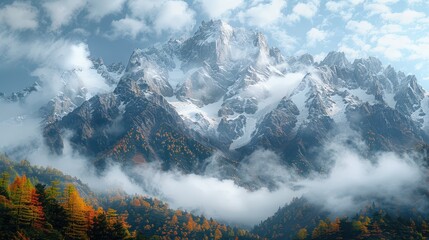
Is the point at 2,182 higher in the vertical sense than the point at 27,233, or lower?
higher

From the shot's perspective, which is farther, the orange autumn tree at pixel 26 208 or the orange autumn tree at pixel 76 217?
the orange autumn tree at pixel 76 217

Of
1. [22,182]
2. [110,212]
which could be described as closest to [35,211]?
[22,182]

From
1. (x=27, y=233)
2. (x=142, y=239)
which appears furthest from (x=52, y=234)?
(x=142, y=239)

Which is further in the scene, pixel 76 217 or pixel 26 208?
pixel 76 217

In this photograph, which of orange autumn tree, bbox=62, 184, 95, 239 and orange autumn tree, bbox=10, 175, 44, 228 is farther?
orange autumn tree, bbox=62, 184, 95, 239

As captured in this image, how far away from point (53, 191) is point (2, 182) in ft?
47.8

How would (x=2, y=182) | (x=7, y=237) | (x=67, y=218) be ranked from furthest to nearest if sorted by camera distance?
(x=2, y=182) → (x=67, y=218) → (x=7, y=237)

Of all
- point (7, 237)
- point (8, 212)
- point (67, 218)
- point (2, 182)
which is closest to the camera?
point (7, 237)

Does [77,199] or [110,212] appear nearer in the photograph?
[77,199]

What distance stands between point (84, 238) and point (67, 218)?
7.36m

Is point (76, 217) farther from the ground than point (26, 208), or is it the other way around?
point (76, 217)

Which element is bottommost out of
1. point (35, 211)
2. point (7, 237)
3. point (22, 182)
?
point (7, 237)

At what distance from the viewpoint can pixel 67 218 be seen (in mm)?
135500

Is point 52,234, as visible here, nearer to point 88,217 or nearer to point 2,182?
point 88,217
